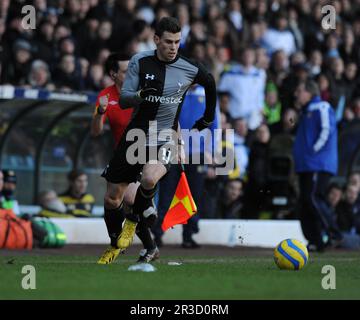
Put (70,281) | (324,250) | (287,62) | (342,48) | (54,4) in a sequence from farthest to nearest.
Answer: (342,48), (287,62), (54,4), (324,250), (70,281)

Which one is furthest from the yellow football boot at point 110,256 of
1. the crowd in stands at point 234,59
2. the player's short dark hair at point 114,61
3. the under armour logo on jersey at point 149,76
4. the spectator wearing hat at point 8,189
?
the crowd in stands at point 234,59

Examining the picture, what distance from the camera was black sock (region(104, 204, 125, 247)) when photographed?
13.2 metres

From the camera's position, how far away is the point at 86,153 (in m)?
20.1

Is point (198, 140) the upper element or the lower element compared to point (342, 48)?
lower

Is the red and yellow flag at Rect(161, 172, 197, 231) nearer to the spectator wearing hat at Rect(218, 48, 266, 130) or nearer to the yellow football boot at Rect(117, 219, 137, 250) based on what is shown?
the yellow football boot at Rect(117, 219, 137, 250)

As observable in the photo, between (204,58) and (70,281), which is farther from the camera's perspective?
(204,58)

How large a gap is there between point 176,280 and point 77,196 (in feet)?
28.4

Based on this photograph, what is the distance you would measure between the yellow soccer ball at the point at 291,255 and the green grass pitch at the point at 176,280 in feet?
0.46

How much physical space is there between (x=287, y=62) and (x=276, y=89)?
1521 mm

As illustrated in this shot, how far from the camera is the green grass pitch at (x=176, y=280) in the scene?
966 cm

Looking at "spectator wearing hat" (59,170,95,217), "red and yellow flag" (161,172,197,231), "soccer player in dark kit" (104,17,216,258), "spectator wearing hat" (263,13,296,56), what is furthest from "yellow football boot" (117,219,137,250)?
"spectator wearing hat" (263,13,296,56)
